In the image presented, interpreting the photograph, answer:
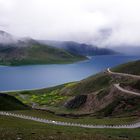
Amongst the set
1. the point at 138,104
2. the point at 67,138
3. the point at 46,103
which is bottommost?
the point at 46,103

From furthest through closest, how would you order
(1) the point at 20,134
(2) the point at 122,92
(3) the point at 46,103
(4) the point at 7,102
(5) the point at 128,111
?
1. (3) the point at 46,103
2. (2) the point at 122,92
3. (5) the point at 128,111
4. (4) the point at 7,102
5. (1) the point at 20,134

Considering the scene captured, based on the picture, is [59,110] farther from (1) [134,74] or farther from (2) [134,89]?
(1) [134,74]

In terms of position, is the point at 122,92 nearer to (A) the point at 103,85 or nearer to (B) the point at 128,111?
(B) the point at 128,111

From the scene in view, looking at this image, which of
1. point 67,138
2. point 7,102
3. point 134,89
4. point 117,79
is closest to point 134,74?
point 117,79

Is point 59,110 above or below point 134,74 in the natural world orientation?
below

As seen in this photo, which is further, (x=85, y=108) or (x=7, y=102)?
(x=85, y=108)

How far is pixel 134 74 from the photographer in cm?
19975

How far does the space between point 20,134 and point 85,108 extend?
120 metres

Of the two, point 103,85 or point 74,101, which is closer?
point 74,101

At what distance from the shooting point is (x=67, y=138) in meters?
50.9

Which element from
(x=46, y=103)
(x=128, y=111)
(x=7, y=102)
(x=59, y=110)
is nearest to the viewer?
(x=7, y=102)

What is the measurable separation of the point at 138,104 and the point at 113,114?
34.3ft

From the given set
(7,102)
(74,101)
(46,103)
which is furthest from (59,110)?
(7,102)

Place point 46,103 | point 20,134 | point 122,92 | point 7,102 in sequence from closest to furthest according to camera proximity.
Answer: point 20,134 → point 7,102 → point 122,92 → point 46,103
